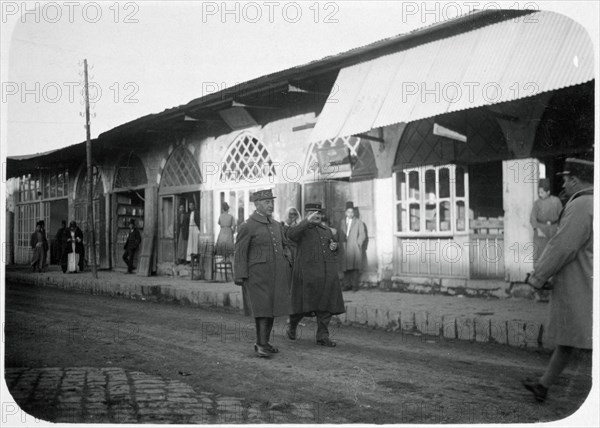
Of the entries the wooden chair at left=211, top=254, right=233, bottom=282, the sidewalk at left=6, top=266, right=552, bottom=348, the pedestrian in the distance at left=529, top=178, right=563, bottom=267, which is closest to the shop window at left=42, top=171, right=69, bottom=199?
the sidewalk at left=6, top=266, right=552, bottom=348

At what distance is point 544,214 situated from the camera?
8375 millimetres

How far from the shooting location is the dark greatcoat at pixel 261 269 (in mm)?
6066

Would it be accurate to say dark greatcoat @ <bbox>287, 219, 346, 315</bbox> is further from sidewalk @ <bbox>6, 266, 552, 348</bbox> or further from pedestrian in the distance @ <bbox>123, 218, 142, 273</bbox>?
pedestrian in the distance @ <bbox>123, 218, 142, 273</bbox>

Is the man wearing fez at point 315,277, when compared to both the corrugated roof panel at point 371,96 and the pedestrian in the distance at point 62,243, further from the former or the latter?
the pedestrian in the distance at point 62,243

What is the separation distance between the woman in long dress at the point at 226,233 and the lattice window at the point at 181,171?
2245 mm

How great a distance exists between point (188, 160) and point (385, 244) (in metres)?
6.82

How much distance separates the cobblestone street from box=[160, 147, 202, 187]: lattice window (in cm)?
1025

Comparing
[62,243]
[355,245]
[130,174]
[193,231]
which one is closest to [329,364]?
[355,245]

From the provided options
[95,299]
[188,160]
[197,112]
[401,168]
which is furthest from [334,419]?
[188,160]

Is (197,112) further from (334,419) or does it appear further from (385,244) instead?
(334,419)

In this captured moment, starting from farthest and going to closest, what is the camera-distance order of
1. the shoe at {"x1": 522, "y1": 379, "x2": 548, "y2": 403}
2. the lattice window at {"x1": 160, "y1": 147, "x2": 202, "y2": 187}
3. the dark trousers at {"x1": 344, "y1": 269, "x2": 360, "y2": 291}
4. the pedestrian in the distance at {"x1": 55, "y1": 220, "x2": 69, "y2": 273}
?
1. the lattice window at {"x1": 160, "y1": 147, "x2": 202, "y2": 187}
2. the pedestrian in the distance at {"x1": 55, "y1": 220, "x2": 69, "y2": 273}
3. the dark trousers at {"x1": 344, "y1": 269, "x2": 360, "y2": 291}
4. the shoe at {"x1": 522, "y1": 379, "x2": 548, "y2": 403}

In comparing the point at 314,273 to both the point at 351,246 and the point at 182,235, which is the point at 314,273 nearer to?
the point at 351,246

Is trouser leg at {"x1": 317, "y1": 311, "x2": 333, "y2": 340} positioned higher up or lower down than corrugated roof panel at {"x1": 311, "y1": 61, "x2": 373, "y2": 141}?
lower down

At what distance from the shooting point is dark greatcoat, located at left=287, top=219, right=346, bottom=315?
6848 mm
